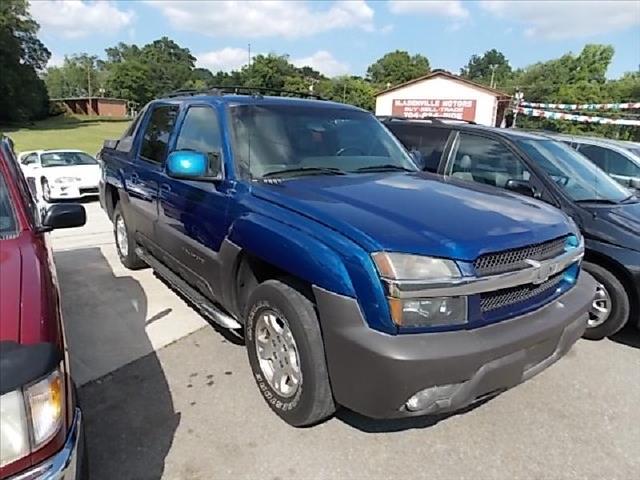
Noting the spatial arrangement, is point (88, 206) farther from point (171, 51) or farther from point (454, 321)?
point (171, 51)

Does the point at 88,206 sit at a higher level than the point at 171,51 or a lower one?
lower

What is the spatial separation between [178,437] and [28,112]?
6503 cm

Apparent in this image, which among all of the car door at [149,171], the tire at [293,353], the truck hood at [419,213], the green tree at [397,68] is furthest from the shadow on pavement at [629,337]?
the green tree at [397,68]

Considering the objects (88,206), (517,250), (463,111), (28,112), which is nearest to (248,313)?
(517,250)

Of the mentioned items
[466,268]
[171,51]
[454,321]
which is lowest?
[454,321]

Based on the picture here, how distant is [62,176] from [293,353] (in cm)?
1012

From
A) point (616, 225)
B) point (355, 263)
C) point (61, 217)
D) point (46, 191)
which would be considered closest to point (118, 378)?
point (61, 217)

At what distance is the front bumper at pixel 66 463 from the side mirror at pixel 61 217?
4.09 ft

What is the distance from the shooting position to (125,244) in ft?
18.7

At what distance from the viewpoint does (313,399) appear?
2.65m

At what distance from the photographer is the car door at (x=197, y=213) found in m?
3.40

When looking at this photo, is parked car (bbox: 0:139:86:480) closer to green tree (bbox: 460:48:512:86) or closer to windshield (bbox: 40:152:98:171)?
windshield (bbox: 40:152:98:171)

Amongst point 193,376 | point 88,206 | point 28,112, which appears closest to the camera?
point 193,376

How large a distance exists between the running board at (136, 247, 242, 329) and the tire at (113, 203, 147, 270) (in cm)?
49
